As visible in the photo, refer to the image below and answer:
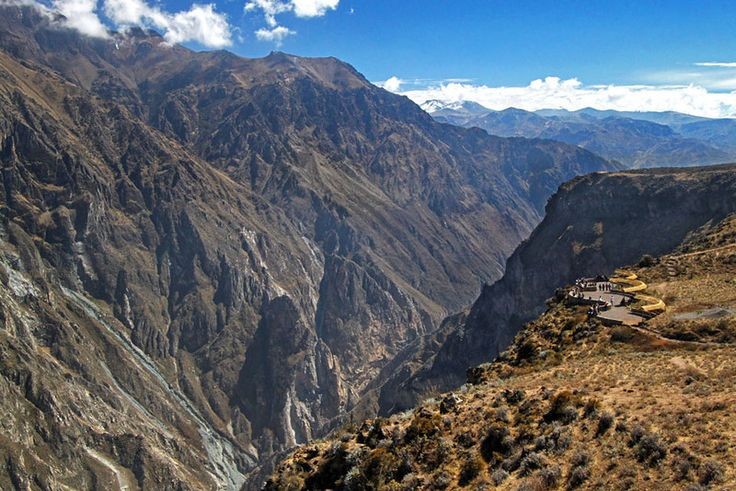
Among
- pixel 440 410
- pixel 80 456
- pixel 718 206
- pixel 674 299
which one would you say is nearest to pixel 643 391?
pixel 440 410

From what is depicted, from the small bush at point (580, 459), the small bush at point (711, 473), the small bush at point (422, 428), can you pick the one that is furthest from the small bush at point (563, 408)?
the small bush at point (711, 473)

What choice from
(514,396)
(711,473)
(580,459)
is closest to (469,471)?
(580,459)

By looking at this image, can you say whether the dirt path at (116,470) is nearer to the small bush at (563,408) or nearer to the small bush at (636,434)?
the small bush at (563,408)

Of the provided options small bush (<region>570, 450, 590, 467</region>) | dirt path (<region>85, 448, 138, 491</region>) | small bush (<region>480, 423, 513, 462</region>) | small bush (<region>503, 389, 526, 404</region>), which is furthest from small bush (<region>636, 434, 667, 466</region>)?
dirt path (<region>85, 448, 138, 491</region>)

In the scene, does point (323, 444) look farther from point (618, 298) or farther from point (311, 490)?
point (618, 298)

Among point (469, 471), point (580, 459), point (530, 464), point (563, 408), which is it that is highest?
point (563, 408)

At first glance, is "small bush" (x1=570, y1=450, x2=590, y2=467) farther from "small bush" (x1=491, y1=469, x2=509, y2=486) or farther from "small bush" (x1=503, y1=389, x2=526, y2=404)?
"small bush" (x1=503, y1=389, x2=526, y2=404)

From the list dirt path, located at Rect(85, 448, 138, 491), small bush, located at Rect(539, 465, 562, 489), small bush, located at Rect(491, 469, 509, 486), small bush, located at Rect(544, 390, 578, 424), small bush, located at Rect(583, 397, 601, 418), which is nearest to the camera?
small bush, located at Rect(539, 465, 562, 489)

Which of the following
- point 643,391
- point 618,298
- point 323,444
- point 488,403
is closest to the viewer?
point 643,391

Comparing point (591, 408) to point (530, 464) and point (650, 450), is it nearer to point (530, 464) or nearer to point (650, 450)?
point (530, 464)
